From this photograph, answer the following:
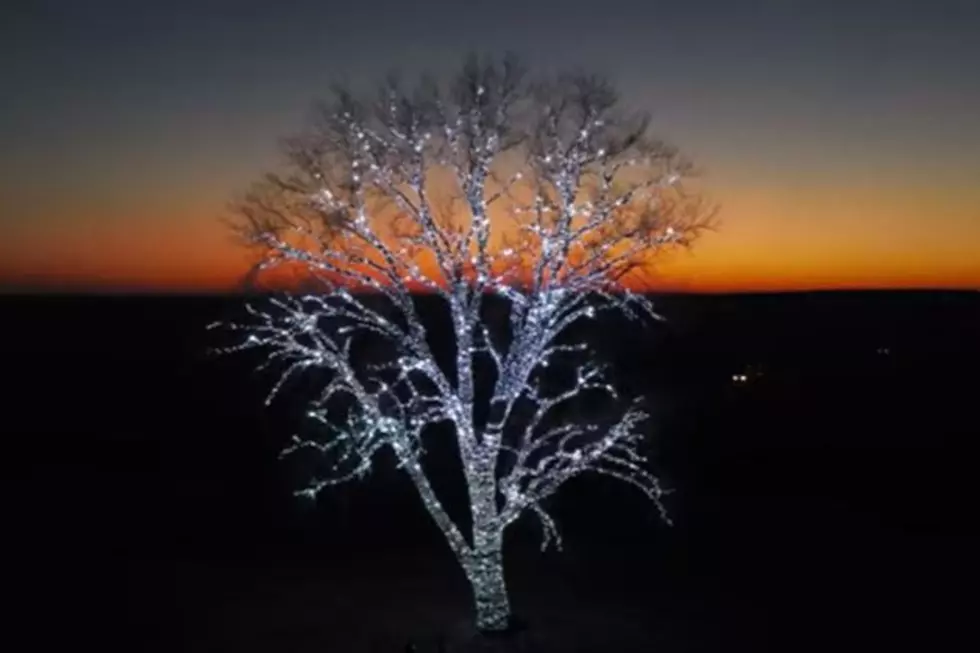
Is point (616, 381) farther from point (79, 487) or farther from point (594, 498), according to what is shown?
point (79, 487)

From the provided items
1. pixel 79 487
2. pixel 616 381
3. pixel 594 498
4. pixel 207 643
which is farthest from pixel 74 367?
pixel 207 643

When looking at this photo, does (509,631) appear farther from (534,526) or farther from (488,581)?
(534,526)

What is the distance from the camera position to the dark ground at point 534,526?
13609 mm

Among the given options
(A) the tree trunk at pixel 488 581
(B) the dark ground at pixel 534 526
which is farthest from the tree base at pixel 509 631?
(B) the dark ground at pixel 534 526

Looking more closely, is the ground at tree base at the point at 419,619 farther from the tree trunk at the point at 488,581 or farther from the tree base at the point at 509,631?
the tree trunk at the point at 488,581

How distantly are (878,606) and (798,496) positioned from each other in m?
8.66

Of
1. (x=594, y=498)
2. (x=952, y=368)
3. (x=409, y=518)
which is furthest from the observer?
(x=952, y=368)

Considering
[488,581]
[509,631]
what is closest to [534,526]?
[509,631]

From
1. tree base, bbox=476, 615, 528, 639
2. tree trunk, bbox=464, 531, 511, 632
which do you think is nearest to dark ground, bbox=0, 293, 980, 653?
tree base, bbox=476, 615, 528, 639

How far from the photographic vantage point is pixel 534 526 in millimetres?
19625

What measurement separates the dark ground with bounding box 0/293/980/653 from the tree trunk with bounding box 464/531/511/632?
0.61 m

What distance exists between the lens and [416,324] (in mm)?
12953

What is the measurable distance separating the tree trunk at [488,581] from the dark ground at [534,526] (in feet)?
1.99

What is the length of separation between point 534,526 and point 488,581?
6709 mm
